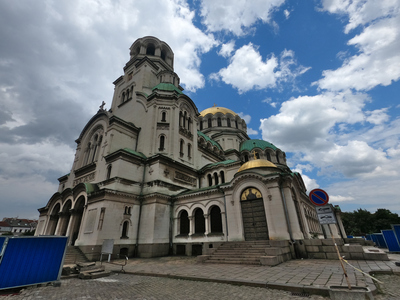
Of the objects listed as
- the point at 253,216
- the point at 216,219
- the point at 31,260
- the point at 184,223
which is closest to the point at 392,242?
the point at 253,216

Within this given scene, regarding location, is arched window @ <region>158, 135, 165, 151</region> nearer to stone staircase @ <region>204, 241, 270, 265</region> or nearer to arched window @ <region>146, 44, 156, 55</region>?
stone staircase @ <region>204, 241, 270, 265</region>

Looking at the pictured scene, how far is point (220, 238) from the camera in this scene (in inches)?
603

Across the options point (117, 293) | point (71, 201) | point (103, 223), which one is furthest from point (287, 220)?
point (71, 201)

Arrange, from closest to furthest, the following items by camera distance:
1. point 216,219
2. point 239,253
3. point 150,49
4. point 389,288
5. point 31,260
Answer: point 389,288 < point 31,260 < point 239,253 < point 216,219 < point 150,49

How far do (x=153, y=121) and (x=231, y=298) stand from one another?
19694 mm

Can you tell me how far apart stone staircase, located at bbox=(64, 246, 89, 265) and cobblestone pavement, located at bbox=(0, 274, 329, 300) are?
8.23 metres

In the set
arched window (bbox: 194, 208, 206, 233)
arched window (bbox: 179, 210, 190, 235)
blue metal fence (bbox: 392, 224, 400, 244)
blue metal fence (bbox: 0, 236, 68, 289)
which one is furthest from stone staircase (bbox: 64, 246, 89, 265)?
blue metal fence (bbox: 392, 224, 400, 244)

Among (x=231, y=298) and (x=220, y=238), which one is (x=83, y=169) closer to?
(x=220, y=238)

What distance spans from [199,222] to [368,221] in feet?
191

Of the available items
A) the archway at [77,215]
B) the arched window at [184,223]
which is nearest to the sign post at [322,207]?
the arched window at [184,223]

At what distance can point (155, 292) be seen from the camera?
608 cm

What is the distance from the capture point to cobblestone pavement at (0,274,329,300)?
17.9 feet

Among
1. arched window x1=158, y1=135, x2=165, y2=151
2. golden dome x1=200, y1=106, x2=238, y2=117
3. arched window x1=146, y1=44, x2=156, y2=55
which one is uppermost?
arched window x1=146, y1=44, x2=156, y2=55

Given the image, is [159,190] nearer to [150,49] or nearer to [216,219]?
[216,219]
